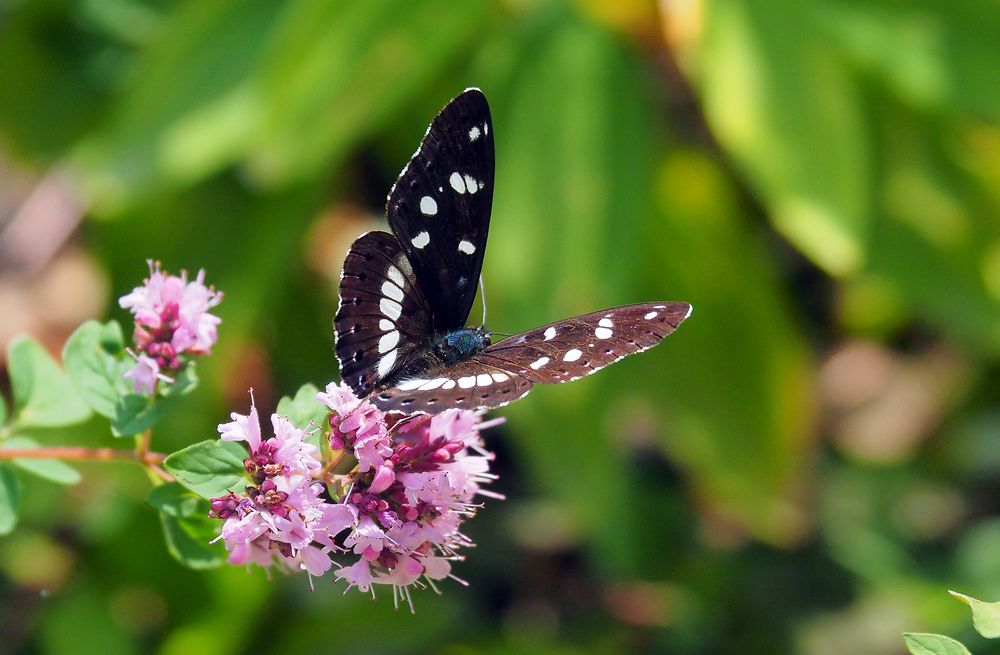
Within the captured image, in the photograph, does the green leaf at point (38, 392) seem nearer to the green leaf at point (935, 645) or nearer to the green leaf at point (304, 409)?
the green leaf at point (304, 409)

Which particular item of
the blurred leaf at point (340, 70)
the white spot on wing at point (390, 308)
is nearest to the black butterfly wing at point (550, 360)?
the white spot on wing at point (390, 308)

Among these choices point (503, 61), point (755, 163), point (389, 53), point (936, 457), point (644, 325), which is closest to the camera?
point (644, 325)

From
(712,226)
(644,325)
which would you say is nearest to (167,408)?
(644,325)

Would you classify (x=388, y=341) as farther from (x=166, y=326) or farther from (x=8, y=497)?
(x=8, y=497)

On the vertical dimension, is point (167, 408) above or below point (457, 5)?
below

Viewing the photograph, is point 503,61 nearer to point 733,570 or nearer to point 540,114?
point 540,114

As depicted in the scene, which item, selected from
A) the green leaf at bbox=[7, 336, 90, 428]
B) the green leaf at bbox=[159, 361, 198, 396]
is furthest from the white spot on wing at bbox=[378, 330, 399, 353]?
the green leaf at bbox=[7, 336, 90, 428]

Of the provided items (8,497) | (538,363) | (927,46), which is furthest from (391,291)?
(927,46)
